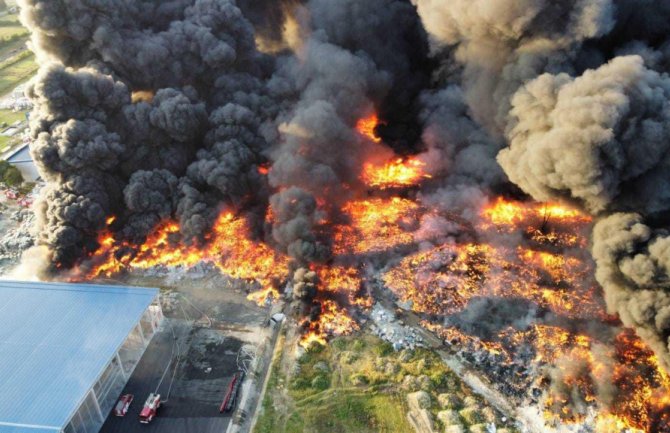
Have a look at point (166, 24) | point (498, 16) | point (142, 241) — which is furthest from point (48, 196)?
point (498, 16)

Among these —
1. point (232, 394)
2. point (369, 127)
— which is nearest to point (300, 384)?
point (232, 394)

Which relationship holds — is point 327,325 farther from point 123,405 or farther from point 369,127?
point 369,127

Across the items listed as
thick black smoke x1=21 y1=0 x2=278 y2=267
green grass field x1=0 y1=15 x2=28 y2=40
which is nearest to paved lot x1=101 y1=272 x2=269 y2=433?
thick black smoke x1=21 y1=0 x2=278 y2=267

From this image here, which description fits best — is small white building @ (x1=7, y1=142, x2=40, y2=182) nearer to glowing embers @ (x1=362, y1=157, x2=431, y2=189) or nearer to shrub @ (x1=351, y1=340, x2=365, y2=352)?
glowing embers @ (x1=362, y1=157, x2=431, y2=189)

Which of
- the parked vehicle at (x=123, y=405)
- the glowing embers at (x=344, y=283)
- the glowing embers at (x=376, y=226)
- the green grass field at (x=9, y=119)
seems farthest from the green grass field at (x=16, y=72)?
the parked vehicle at (x=123, y=405)

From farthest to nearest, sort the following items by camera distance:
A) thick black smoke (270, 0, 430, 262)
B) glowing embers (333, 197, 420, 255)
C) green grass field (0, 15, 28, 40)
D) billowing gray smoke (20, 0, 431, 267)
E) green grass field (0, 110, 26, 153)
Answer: green grass field (0, 15, 28, 40) < green grass field (0, 110, 26, 153) < glowing embers (333, 197, 420, 255) < thick black smoke (270, 0, 430, 262) < billowing gray smoke (20, 0, 431, 267)

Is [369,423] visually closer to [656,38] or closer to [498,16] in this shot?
[498,16]
